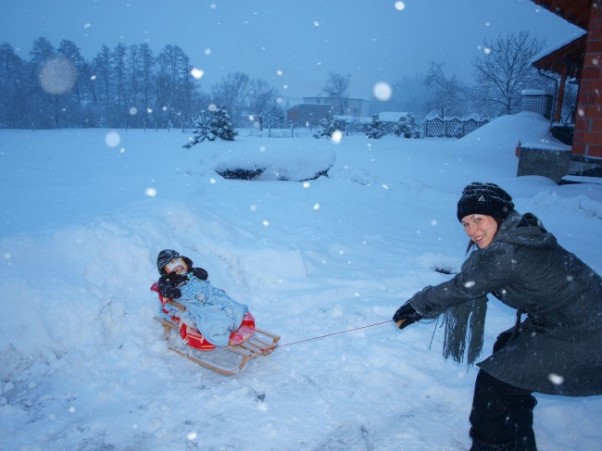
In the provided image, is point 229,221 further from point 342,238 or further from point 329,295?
point 329,295

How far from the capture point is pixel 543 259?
2.27 m

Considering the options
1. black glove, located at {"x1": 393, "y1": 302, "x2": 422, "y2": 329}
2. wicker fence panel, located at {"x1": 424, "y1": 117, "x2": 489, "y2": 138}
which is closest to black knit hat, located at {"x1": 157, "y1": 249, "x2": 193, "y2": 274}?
black glove, located at {"x1": 393, "y1": 302, "x2": 422, "y2": 329}

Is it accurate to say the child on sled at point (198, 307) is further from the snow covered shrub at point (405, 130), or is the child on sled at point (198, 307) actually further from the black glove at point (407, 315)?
the snow covered shrub at point (405, 130)

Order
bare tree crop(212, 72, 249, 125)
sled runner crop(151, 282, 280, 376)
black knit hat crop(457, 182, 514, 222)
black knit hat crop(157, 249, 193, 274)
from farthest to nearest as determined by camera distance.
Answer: bare tree crop(212, 72, 249, 125) < black knit hat crop(157, 249, 193, 274) < sled runner crop(151, 282, 280, 376) < black knit hat crop(457, 182, 514, 222)

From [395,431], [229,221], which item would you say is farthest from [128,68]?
[395,431]

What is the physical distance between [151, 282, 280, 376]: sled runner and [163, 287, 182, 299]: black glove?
16cm

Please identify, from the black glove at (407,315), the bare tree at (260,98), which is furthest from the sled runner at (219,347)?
the bare tree at (260,98)

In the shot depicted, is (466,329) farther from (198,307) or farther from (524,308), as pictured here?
(198,307)

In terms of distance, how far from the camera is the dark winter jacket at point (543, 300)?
2271mm

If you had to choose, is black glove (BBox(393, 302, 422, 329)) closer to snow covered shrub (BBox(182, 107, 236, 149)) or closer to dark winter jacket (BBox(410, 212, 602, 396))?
dark winter jacket (BBox(410, 212, 602, 396))

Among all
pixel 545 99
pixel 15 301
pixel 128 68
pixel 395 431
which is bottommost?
pixel 395 431

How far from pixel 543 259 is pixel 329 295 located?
3.65 m

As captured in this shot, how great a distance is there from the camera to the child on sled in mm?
4086

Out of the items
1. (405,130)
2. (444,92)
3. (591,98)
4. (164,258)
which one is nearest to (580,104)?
(591,98)
